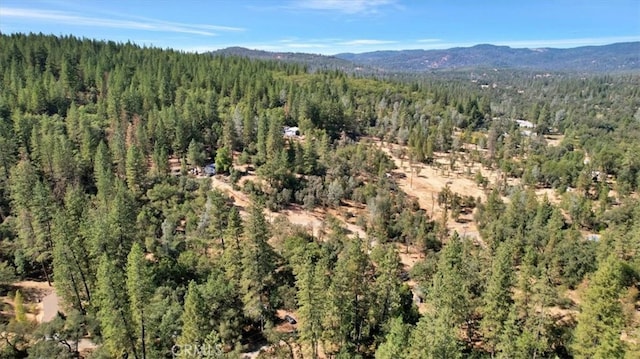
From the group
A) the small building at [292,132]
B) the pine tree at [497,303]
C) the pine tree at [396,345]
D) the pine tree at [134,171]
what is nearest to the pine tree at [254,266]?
the pine tree at [396,345]

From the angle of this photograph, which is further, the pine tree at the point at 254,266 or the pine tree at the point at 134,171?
the pine tree at the point at 134,171

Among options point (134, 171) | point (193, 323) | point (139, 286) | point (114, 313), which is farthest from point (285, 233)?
point (134, 171)

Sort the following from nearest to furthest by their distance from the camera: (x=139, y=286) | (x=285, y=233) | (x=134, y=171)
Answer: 1. (x=139, y=286)
2. (x=285, y=233)
3. (x=134, y=171)

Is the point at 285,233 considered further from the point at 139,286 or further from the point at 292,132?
the point at 292,132

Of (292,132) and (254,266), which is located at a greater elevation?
(292,132)

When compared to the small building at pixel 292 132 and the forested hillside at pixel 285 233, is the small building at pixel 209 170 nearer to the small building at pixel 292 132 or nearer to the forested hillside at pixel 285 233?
the forested hillside at pixel 285 233

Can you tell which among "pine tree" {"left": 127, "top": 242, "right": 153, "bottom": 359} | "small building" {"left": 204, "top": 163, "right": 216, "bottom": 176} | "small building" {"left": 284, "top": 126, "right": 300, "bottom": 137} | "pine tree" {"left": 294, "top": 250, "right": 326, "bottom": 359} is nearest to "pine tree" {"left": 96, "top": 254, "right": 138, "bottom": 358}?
"pine tree" {"left": 127, "top": 242, "right": 153, "bottom": 359}

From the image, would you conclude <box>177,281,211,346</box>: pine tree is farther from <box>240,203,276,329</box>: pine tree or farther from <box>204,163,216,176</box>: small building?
<box>204,163,216,176</box>: small building

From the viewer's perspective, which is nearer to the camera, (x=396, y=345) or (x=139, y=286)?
(x=396, y=345)

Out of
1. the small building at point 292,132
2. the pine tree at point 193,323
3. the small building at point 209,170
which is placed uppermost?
the small building at point 292,132
